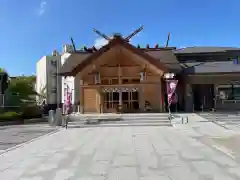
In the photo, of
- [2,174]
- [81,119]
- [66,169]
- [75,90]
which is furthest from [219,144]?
[75,90]

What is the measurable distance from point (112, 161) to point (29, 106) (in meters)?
19.6

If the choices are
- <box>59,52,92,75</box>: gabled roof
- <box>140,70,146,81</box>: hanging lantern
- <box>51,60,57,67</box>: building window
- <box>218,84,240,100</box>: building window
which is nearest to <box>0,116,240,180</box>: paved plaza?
<box>140,70,146,81</box>: hanging lantern

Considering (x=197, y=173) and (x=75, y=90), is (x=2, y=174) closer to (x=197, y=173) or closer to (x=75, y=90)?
(x=197, y=173)

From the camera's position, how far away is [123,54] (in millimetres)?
24500

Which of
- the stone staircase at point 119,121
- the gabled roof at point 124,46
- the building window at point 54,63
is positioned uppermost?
the building window at point 54,63

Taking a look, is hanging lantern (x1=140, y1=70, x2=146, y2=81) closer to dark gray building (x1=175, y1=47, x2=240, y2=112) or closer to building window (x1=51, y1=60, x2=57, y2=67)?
dark gray building (x1=175, y1=47, x2=240, y2=112)

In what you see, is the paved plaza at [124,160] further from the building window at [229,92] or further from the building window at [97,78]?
the building window at [229,92]

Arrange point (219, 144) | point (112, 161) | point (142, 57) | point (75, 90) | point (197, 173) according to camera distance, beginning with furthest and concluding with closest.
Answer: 1. point (75, 90)
2. point (142, 57)
3. point (219, 144)
4. point (112, 161)
5. point (197, 173)

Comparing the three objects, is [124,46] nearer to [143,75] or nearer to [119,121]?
[143,75]

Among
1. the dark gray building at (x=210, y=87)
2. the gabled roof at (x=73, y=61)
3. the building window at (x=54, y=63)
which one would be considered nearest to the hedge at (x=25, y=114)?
the gabled roof at (x=73, y=61)

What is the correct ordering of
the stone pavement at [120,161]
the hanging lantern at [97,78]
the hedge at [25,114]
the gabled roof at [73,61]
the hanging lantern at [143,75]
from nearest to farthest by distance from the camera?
the stone pavement at [120,161] → the hanging lantern at [143,75] → the hedge at [25,114] → the hanging lantern at [97,78] → the gabled roof at [73,61]

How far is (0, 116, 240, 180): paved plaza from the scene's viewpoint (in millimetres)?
6820

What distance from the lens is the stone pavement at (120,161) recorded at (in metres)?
6.80

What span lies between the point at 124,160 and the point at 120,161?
0.17 meters
